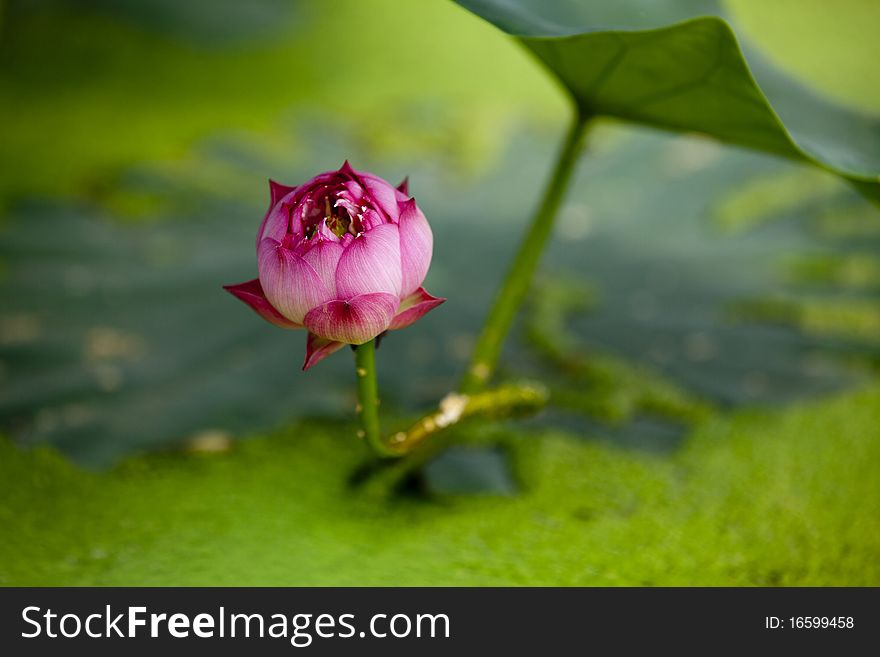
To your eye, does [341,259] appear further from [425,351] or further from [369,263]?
[425,351]

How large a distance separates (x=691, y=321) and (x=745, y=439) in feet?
0.82

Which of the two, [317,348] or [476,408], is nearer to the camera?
[317,348]

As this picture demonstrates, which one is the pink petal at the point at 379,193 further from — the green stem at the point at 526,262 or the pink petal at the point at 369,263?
the green stem at the point at 526,262

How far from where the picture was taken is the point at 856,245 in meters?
1.18

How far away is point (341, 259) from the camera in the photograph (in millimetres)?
484

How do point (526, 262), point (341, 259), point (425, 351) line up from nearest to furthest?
1. point (341, 259)
2. point (526, 262)
3. point (425, 351)

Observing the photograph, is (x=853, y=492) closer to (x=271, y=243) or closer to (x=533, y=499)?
(x=533, y=499)

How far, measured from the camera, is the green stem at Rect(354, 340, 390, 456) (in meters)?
0.53

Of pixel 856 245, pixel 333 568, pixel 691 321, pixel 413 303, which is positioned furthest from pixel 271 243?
pixel 856 245

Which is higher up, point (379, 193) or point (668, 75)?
point (668, 75)

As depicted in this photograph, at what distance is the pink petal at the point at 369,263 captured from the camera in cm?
48

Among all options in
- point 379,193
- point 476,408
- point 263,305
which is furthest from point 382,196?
point 476,408

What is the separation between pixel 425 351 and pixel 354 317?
51 cm

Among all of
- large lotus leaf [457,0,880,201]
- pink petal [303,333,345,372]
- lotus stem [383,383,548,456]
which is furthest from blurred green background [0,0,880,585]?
large lotus leaf [457,0,880,201]
